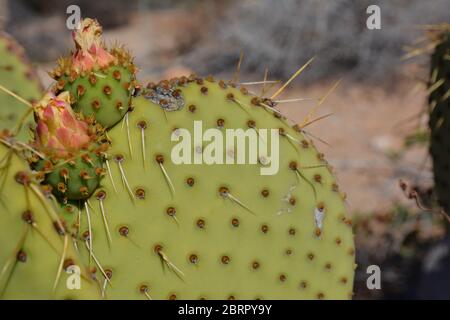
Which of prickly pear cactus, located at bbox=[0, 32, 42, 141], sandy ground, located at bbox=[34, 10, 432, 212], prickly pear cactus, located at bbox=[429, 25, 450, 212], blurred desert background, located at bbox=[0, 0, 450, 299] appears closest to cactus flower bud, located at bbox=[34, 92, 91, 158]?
prickly pear cactus, located at bbox=[0, 32, 42, 141]

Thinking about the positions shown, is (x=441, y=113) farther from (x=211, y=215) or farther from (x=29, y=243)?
(x=29, y=243)

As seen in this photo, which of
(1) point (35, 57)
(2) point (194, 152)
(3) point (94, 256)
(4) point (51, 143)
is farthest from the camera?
(1) point (35, 57)

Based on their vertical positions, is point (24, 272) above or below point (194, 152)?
below

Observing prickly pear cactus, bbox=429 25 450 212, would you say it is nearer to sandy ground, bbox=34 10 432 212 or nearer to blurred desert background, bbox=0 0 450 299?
blurred desert background, bbox=0 0 450 299

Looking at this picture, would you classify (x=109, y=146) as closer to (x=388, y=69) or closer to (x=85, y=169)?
(x=85, y=169)

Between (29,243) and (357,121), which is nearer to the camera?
(29,243)

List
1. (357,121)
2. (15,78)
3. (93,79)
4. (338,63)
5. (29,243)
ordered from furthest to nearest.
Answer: (338,63) < (357,121) < (15,78) < (93,79) < (29,243)

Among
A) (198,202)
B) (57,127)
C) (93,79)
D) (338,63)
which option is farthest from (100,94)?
(338,63)
